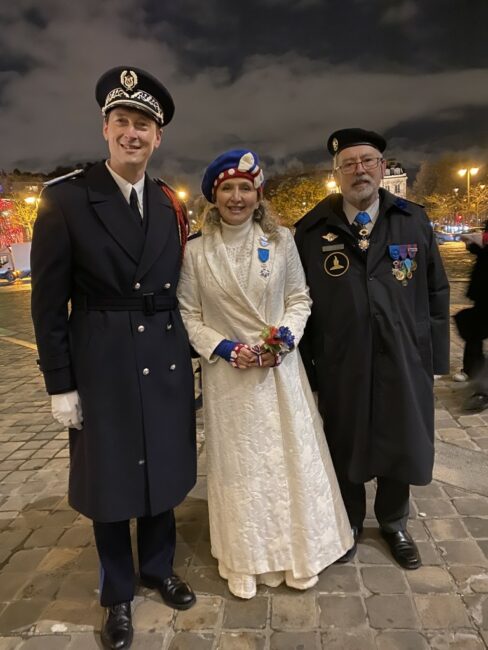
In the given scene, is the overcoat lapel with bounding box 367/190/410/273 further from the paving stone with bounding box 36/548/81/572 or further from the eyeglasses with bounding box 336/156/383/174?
the paving stone with bounding box 36/548/81/572

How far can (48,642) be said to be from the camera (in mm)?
2338

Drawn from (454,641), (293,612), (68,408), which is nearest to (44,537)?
(68,408)

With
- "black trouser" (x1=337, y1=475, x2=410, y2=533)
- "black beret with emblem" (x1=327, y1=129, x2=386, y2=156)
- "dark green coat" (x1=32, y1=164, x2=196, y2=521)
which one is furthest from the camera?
"black trouser" (x1=337, y1=475, x2=410, y2=533)

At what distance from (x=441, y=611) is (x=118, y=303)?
2.13m

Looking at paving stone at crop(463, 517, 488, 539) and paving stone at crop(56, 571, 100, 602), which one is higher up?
paving stone at crop(463, 517, 488, 539)

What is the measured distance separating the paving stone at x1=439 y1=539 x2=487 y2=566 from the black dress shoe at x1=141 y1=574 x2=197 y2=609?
1439 mm

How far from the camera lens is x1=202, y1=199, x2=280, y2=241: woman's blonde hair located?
100 inches

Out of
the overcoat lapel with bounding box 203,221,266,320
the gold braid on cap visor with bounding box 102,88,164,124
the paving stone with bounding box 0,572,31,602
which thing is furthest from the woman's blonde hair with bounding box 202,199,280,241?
the paving stone with bounding box 0,572,31,602

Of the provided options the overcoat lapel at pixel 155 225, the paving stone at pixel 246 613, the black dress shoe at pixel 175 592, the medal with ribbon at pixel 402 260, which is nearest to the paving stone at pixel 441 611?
the paving stone at pixel 246 613

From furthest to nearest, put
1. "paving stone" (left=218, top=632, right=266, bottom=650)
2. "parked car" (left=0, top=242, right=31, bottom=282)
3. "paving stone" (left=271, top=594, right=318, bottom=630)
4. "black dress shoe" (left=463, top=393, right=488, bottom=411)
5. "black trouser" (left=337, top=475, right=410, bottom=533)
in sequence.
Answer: "parked car" (left=0, top=242, right=31, bottom=282), "black dress shoe" (left=463, top=393, right=488, bottom=411), "black trouser" (left=337, top=475, right=410, bottom=533), "paving stone" (left=271, top=594, right=318, bottom=630), "paving stone" (left=218, top=632, right=266, bottom=650)

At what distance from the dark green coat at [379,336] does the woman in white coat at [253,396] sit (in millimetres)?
185

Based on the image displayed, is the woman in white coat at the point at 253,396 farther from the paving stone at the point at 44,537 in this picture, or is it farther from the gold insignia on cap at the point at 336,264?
the paving stone at the point at 44,537

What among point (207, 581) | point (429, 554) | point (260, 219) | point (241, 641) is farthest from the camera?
point (429, 554)

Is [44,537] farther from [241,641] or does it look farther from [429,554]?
[429,554]
